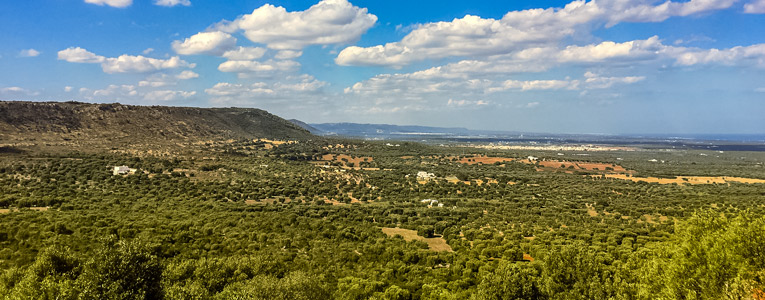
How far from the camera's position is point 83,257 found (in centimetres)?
2123

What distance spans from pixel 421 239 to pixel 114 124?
288ft

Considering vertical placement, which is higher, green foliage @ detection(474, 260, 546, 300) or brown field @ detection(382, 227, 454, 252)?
green foliage @ detection(474, 260, 546, 300)

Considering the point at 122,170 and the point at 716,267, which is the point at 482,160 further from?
the point at 716,267

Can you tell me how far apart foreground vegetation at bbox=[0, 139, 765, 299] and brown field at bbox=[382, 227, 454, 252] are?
76cm

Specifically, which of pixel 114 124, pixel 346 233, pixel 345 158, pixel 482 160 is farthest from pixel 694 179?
pixel 114 124

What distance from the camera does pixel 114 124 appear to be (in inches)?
3548

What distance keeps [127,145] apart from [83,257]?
209 feet

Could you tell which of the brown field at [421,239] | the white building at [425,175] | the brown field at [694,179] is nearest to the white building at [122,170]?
the brown field at [421,239]

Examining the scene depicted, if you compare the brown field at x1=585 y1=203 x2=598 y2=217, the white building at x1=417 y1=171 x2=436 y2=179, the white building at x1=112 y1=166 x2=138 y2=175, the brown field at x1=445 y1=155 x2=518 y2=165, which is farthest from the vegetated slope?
the brown field at x1=585 y1=203 x2=598 y2=217

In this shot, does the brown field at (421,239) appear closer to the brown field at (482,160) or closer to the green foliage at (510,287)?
the green foliage at (510,287)

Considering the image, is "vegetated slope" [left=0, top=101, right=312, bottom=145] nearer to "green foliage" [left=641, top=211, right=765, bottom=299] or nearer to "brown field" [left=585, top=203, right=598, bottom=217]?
"brown field" [left=585, top=203, right=598, bottom=217]

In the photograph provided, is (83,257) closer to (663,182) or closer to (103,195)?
(103,195)

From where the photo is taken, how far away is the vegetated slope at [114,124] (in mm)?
76000

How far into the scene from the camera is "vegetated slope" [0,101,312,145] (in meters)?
76.0
